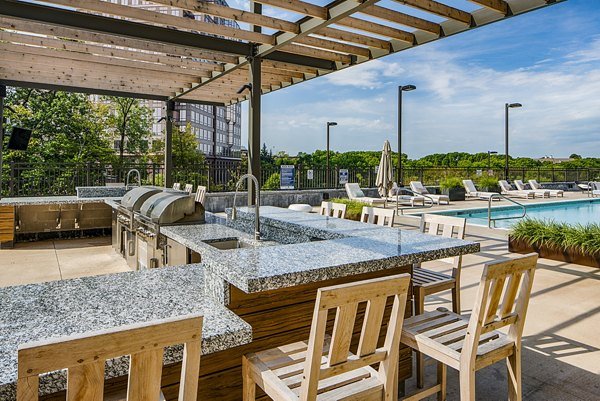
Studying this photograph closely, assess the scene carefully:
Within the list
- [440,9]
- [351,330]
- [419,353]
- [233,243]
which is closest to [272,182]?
[440,9]

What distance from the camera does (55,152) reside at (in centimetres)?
1942

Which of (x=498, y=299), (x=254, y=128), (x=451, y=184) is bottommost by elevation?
(x=498, y=299)

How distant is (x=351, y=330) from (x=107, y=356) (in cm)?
82

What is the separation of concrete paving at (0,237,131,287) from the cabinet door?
243 centimetres

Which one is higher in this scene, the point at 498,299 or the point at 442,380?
the point at 498,299

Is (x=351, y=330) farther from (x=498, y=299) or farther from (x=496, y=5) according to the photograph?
(x=496, y=5)

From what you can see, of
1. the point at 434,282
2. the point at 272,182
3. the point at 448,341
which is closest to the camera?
the point at 448,341

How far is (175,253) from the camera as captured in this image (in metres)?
3.57

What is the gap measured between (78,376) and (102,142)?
2362 cm

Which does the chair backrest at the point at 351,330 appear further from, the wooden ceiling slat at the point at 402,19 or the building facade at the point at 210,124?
the building facade at the point at 210,124

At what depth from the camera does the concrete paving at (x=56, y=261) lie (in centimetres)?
546

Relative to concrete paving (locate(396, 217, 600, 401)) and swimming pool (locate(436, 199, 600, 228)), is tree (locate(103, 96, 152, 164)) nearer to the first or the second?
swimming pool (locate(436, 199, 600, 228))

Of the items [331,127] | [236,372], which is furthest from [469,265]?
[331,127]

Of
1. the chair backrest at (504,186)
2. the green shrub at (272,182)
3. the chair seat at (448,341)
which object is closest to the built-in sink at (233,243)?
the chair seat at (448,341)
